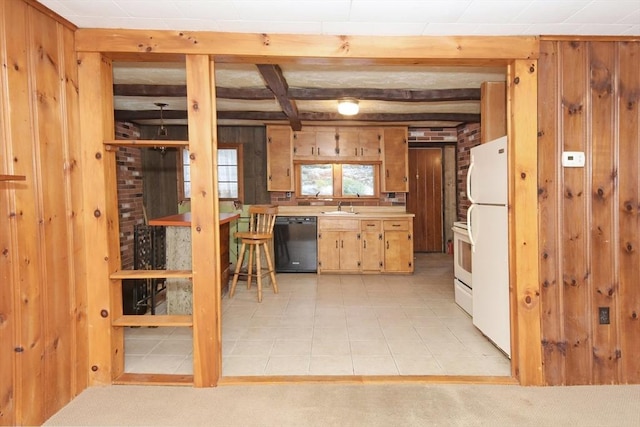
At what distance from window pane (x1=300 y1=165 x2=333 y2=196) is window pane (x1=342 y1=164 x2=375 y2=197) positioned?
24cm

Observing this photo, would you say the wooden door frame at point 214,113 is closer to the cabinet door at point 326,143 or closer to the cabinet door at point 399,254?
the cabinet door at point 399,254

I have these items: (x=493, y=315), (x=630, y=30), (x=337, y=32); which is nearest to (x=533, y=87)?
(x=630, y=30)

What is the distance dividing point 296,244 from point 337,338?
252 cm

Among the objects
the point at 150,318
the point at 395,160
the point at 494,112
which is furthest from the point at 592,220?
the point at 395,160

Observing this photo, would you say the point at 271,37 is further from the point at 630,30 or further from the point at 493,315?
the point at 493,315

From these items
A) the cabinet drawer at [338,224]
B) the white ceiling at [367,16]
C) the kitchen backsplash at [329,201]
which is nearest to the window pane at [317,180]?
the kitchen backsplash at [329,201]

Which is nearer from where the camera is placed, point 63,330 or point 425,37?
point 63,330

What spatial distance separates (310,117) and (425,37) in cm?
288

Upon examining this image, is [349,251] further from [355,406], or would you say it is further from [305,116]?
[355,406]

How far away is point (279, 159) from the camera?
5.75 m

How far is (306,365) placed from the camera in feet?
8.46

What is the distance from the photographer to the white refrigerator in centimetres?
257

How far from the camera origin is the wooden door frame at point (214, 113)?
222 cm

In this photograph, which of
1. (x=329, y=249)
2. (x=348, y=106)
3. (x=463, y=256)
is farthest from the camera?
(x=329, y=249)
